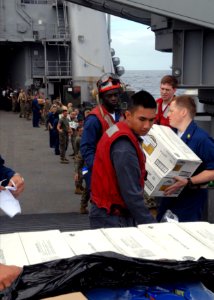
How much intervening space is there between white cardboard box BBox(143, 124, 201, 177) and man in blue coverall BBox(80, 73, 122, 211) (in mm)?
417

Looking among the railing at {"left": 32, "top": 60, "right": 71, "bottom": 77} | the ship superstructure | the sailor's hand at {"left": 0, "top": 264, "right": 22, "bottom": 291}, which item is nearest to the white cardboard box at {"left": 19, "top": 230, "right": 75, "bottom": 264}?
the sailor's hand at {"left": 0, "top": 264, "right": 22, "bottom": 291}

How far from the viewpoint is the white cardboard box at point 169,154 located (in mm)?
3684

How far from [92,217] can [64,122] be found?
420 inches

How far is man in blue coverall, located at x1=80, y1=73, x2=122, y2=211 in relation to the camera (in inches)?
163

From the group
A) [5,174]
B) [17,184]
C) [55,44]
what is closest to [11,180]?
[17,184]

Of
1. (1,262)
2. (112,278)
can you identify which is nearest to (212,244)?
(112,278)

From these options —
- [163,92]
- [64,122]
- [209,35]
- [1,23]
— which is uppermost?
[1,23]

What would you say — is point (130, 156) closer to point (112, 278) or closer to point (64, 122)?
point (112, 278)

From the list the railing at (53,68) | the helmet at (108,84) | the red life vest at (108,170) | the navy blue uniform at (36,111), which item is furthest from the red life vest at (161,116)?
the railing at (53,68)

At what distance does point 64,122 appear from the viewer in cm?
1405

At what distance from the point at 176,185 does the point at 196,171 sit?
319 millimetres

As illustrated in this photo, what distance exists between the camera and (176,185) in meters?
3.87

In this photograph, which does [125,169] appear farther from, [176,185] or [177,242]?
[176,185]

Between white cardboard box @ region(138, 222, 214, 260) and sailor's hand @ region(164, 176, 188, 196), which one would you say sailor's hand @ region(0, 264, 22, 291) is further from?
sailor's hand @ region(164, 176, 188, 196)
